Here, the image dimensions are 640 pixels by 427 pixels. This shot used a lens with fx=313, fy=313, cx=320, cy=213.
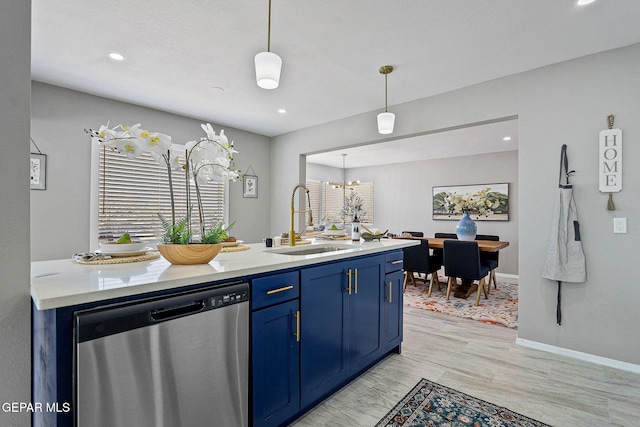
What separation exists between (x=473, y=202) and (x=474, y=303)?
9.48ft

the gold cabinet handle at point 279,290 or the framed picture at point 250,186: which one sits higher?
the framed picture at point 250,186

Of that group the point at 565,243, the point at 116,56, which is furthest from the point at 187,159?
the point at 565,243

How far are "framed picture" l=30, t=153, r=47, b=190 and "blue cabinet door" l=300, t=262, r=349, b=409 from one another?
10.2ft

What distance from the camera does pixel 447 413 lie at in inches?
76.0

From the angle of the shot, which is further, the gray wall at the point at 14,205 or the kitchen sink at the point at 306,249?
the kitchen sink at the point at 306,249

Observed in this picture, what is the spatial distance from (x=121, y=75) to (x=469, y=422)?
400cm

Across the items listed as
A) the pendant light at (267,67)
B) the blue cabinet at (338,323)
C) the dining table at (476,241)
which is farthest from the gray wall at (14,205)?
the dining table at (476,241)

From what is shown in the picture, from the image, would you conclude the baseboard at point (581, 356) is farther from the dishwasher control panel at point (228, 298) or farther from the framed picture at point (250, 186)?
the framed picture at point (250, 186)

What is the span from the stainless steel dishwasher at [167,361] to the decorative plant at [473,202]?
5.90m

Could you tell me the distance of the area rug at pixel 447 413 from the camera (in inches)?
72.1

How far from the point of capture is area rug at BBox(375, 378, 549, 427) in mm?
1832

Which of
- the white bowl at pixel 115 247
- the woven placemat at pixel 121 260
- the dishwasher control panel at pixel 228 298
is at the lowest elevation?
the dishwasher control panel at pixel 228 298

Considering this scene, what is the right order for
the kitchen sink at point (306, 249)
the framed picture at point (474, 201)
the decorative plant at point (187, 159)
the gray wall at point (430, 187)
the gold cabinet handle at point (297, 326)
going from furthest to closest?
the framed picture at point (474, 201) → the gray wall at point (430, 187) → the kitchen sink at point (306, 249) → the gold cabinet handle at point (297, 326) → the decorative plant at point (187, 159)

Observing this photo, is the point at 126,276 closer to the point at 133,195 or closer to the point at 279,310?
the point at 279,310
